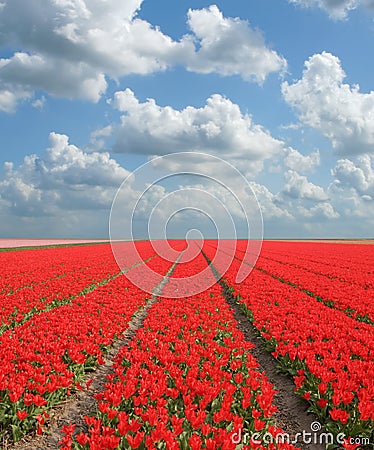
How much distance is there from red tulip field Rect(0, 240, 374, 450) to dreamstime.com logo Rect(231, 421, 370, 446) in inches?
0.8

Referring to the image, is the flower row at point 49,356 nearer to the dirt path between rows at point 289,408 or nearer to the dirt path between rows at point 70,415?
the dirt path between rows at point 70,415

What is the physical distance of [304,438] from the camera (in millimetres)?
5355

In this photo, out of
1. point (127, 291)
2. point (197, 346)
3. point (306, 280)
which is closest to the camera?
point (197, 346)

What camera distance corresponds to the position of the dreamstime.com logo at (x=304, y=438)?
4.49 metres

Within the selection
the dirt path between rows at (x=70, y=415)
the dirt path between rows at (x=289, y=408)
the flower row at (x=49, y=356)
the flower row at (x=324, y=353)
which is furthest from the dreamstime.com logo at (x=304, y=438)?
the flower row at (x=49, y=356)

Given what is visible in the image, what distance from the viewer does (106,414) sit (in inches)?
201

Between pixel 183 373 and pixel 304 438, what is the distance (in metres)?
2.11

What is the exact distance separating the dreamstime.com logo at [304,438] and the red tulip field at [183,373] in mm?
19

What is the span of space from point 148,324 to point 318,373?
454 cm

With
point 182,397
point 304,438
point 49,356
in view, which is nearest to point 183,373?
point 182,397

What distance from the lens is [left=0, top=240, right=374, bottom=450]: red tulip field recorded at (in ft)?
15.3

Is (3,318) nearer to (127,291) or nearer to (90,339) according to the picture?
(90,339)

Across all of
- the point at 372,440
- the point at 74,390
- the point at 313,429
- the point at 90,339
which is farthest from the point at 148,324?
the point at 372,440

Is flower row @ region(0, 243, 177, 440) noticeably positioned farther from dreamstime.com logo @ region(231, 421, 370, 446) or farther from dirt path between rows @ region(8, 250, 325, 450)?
dreamstime.com logo @ region(231, 421, 370, 446)
